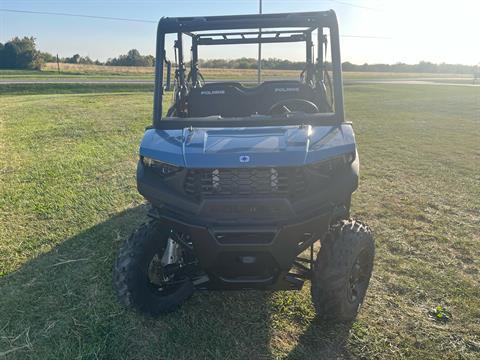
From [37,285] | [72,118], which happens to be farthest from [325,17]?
[72,118]

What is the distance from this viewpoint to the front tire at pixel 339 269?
269 centimetres

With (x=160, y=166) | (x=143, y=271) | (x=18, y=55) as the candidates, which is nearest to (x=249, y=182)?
(x=160, y=166)

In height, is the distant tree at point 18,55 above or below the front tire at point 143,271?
above

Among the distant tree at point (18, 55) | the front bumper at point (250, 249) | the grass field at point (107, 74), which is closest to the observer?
the front bumper at point (250, 249)

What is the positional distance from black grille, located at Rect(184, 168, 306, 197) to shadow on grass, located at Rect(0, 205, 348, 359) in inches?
41.7

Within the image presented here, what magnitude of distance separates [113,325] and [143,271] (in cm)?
54

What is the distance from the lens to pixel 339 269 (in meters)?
2.68

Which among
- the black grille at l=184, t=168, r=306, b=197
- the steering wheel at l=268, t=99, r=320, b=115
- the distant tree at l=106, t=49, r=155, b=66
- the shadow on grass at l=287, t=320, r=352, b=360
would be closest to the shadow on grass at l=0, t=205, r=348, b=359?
the shadow on grass at l=287, t=320, r=352, b=360

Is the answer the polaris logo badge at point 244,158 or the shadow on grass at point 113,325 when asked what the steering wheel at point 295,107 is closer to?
the polaris logo badge at point 244,158

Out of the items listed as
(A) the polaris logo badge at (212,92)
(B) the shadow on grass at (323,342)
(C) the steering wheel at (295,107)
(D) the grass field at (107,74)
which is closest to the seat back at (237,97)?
(A) the polaris logo badge at (212,92)

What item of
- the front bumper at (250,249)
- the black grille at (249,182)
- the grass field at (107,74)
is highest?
the grass field at (107,74)

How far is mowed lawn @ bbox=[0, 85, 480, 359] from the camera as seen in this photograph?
284cm

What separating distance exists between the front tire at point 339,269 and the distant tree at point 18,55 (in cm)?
4724

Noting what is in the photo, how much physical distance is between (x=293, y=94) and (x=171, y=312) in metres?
2.19
